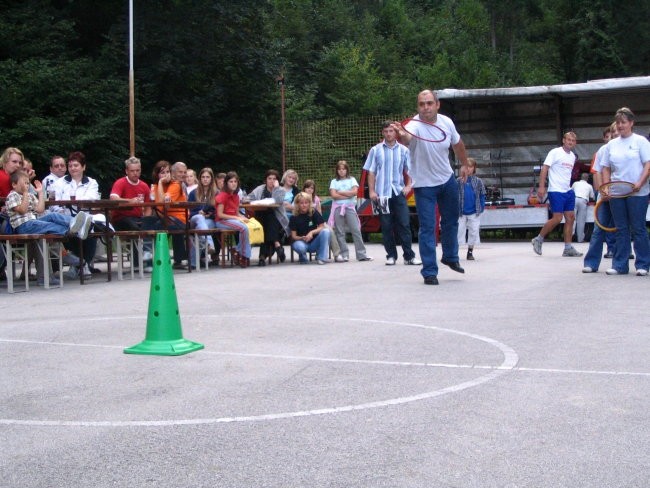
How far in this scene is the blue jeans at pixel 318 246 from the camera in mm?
16688

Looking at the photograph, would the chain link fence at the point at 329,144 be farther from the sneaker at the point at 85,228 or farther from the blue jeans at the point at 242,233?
the sneaker at the point at 85,228

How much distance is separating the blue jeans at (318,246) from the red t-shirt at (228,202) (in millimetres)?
1132

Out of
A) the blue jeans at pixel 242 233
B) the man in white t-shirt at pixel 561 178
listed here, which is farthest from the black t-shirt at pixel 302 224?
the man in white t-shirt at pixel 561 178

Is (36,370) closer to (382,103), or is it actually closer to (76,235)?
(76,235)

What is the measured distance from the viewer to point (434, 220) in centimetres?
1180

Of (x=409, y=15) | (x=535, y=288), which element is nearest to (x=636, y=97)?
(x=535, y=288)

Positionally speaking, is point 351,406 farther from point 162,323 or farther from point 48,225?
point 48,225

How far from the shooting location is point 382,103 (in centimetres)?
5075

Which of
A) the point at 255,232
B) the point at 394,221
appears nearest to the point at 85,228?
the point at 255,232

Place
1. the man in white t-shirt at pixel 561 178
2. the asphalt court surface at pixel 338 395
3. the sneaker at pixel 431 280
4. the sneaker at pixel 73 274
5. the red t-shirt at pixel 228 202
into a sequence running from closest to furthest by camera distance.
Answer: the asphalt court surface at pixel 338 395, the sneaker at pixel 431 280, the sneaker at pixel 73 274, the red t-shirt at pixel 228 202, the man in white t-shirt at pixel 561 178

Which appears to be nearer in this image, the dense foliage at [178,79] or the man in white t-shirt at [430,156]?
the man in white t-shirt at [430,156]

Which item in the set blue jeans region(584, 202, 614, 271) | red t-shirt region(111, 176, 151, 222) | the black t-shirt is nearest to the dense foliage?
the black t-shirt

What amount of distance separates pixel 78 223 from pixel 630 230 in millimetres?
6598

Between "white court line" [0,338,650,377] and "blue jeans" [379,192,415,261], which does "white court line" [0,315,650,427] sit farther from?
"blue jeans" [379,192,415,261]
